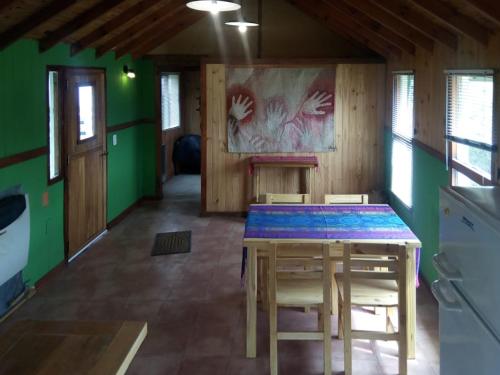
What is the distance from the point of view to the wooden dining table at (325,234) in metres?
3.97

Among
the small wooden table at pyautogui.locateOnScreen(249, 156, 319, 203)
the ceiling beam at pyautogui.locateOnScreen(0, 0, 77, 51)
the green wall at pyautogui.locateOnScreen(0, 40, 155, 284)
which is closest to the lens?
the ceiling beam at pyautogui.locateOnScreen(0, 0, 77, 51)

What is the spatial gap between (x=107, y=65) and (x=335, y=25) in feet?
9.60

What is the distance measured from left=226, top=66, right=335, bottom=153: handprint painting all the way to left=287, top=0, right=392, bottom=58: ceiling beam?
1.78 ft

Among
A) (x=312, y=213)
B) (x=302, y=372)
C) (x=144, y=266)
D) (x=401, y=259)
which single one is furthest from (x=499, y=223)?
(x=144, y=266)

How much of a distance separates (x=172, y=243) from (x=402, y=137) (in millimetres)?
2798

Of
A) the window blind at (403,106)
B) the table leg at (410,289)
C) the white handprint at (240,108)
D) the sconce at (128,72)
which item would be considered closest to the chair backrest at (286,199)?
the table leg at (410,289)

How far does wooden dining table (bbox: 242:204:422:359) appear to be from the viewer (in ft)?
13.0

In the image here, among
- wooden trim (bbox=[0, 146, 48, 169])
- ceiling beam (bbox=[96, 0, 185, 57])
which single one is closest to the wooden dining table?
wooden trim (bbox=[0, 146, 48, 169])

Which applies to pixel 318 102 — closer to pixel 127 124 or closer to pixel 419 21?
pixel 127 124

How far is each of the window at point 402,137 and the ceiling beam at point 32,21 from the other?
137 inches

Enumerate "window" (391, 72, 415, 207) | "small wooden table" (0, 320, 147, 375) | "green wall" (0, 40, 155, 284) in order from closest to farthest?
"small wooden table" (0, 320, 147, 375), "green wall" (0, 40, 155, 284), "window" (391, 72, 415, 207)

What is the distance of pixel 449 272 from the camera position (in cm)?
243

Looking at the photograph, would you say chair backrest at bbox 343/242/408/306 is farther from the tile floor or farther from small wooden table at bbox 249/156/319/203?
small wooden table at bbox 249/156/319/203

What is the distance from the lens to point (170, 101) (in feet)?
38.3
